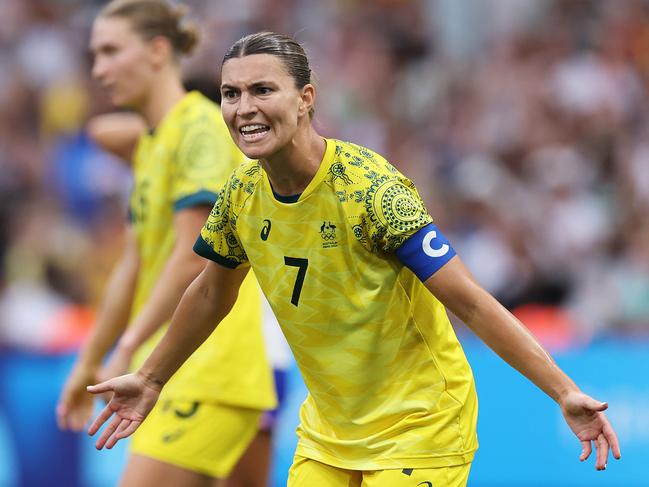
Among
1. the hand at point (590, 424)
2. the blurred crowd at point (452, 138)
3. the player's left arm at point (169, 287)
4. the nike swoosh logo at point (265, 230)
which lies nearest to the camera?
the hand at point (590, 424)

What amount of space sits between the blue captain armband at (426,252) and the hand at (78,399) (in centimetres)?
229

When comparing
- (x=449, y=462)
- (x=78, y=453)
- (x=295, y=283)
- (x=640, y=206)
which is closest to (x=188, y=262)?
(x=295, y=283)

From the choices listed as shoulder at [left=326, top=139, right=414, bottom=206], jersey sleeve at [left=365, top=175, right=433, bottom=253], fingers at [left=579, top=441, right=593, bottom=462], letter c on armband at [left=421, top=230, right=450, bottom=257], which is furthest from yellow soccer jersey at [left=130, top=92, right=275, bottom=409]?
fingers at [left=579, top=441, right=593, bottom=462]

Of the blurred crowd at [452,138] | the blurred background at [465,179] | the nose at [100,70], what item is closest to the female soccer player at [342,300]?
the nose at [100,70]

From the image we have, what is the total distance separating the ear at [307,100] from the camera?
3670 mm

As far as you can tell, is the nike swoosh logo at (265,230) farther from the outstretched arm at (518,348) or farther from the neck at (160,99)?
the neck at (160,99)

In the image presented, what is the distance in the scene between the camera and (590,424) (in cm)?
345

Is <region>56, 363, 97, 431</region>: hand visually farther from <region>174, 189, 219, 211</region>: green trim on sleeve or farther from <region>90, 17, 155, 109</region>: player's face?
<region>90, 17, 155, 109</region>: player's face

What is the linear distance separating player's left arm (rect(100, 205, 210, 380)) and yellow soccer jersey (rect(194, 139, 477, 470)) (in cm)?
72

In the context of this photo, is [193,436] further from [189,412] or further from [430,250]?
[430,250]

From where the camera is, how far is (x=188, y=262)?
4.64 meters

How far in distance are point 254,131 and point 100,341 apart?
2.10 meters

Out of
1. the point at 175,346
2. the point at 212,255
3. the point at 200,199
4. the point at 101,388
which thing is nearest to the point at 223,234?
the point at 212,255

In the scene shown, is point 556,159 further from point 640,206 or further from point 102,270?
point 102,270
